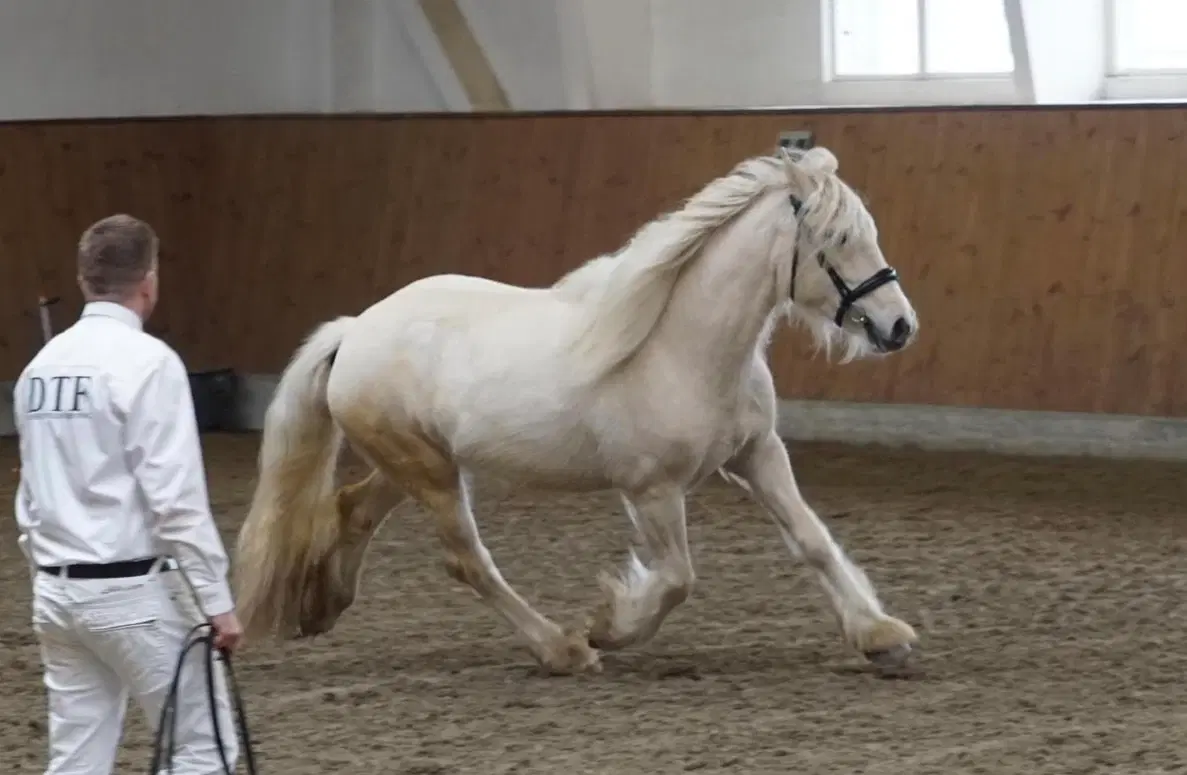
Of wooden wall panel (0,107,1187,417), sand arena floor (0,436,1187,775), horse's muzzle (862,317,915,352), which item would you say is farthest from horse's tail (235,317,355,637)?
wooden wall panel (0,107,1187,417)

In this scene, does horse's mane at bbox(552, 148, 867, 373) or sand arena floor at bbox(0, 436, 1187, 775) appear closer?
sand arena floor at bbox(0, 436, 1187, 775)

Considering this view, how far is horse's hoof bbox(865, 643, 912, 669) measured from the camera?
534cm

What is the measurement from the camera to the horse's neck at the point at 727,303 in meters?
5.29

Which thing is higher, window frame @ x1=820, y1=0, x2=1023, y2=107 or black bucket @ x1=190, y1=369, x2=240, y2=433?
window frame @ x1=820, y1=0, x2=1023, y2=107

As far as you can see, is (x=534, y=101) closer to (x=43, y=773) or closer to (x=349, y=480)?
(x=349, y=480)

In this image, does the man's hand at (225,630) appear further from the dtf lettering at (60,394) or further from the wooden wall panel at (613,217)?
the wooden wall panel at (613,217)

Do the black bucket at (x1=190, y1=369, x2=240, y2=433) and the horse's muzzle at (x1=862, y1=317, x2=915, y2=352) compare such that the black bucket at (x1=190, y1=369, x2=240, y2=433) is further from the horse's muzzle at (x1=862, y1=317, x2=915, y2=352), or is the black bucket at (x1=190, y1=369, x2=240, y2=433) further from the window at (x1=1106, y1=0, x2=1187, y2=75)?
the horse's muzzle at (x1=862, y1=317, x2=915, y2=352)

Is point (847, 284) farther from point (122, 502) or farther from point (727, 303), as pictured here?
point (122, 502)

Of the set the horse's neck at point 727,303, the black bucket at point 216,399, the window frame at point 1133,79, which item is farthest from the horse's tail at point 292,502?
the window frame at point 1133,79

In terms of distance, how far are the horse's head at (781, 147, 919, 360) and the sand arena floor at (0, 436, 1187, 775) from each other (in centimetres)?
99

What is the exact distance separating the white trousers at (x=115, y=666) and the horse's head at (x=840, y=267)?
2.24 m

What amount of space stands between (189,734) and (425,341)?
7.72ft

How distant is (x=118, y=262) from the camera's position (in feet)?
11.4

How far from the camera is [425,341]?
572 cm
